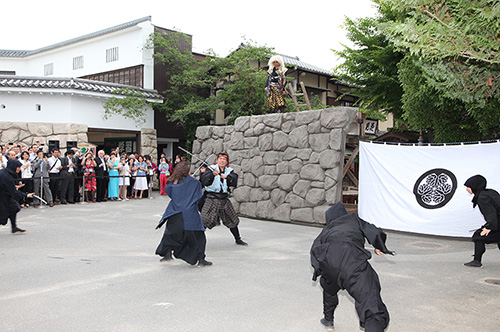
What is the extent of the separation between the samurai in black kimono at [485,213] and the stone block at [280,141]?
584 cm

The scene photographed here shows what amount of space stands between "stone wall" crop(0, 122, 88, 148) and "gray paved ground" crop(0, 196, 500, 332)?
9072 mm

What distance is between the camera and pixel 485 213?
6695 millimetres

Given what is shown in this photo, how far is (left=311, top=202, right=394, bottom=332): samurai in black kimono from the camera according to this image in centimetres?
369

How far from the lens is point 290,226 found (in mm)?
11328

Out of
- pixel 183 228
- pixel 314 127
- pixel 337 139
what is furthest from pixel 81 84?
pixel 183 228

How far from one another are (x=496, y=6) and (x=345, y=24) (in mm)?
11545

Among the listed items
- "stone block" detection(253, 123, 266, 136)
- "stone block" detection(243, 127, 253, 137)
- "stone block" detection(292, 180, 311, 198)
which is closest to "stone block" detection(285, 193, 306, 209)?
"stone block" detection(292, 180, 311, 198)

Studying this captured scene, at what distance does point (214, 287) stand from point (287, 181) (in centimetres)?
648

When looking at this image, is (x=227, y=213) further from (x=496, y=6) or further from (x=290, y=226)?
(x=496, y=6)

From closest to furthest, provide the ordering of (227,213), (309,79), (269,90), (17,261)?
(17,261) < (227,213) < (269,90) < (309,79)

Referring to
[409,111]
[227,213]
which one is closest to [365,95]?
[409,111]

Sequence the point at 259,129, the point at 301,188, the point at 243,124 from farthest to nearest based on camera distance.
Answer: the point at 243,124, the point at 259,129, the point at 301,188

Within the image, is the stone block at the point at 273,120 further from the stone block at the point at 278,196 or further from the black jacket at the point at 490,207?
the black jacket at the point at 490,207

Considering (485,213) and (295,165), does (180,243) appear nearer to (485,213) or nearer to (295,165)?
(485,213)
